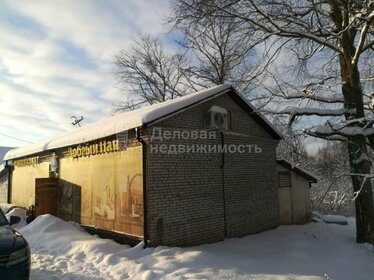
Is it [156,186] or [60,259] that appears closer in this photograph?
[60,259]

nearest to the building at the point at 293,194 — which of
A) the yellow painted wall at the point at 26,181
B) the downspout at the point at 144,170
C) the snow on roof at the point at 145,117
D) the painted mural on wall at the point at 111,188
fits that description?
the snow on roof at the point at 145,117

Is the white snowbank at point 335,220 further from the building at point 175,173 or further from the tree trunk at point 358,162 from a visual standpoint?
the tree trunk at point 358,162

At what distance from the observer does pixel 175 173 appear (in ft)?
35.9

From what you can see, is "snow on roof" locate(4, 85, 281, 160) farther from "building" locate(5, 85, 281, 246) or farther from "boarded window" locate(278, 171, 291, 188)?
"boarded window" locate(278, 171, 291, 188)

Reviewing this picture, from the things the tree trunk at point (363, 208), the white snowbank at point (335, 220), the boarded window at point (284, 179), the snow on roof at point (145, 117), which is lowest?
the white snowbank at point (335, 220)

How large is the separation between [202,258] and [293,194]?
7.94 metres

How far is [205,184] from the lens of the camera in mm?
11805

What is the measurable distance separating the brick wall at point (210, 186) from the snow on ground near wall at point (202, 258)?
57 cm

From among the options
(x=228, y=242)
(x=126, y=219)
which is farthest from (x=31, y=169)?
(x=228, y=242)

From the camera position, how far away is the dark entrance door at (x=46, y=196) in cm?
1501

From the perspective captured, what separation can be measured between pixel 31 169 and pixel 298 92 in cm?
1225

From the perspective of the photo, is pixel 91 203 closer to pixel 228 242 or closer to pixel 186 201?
pixel 186 201

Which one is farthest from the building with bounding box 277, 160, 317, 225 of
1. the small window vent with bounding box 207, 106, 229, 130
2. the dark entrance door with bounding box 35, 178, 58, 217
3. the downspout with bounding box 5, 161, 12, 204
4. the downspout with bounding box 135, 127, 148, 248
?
the downspout with bounding box 5, 161, 12, 204

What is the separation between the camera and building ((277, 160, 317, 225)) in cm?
1574
